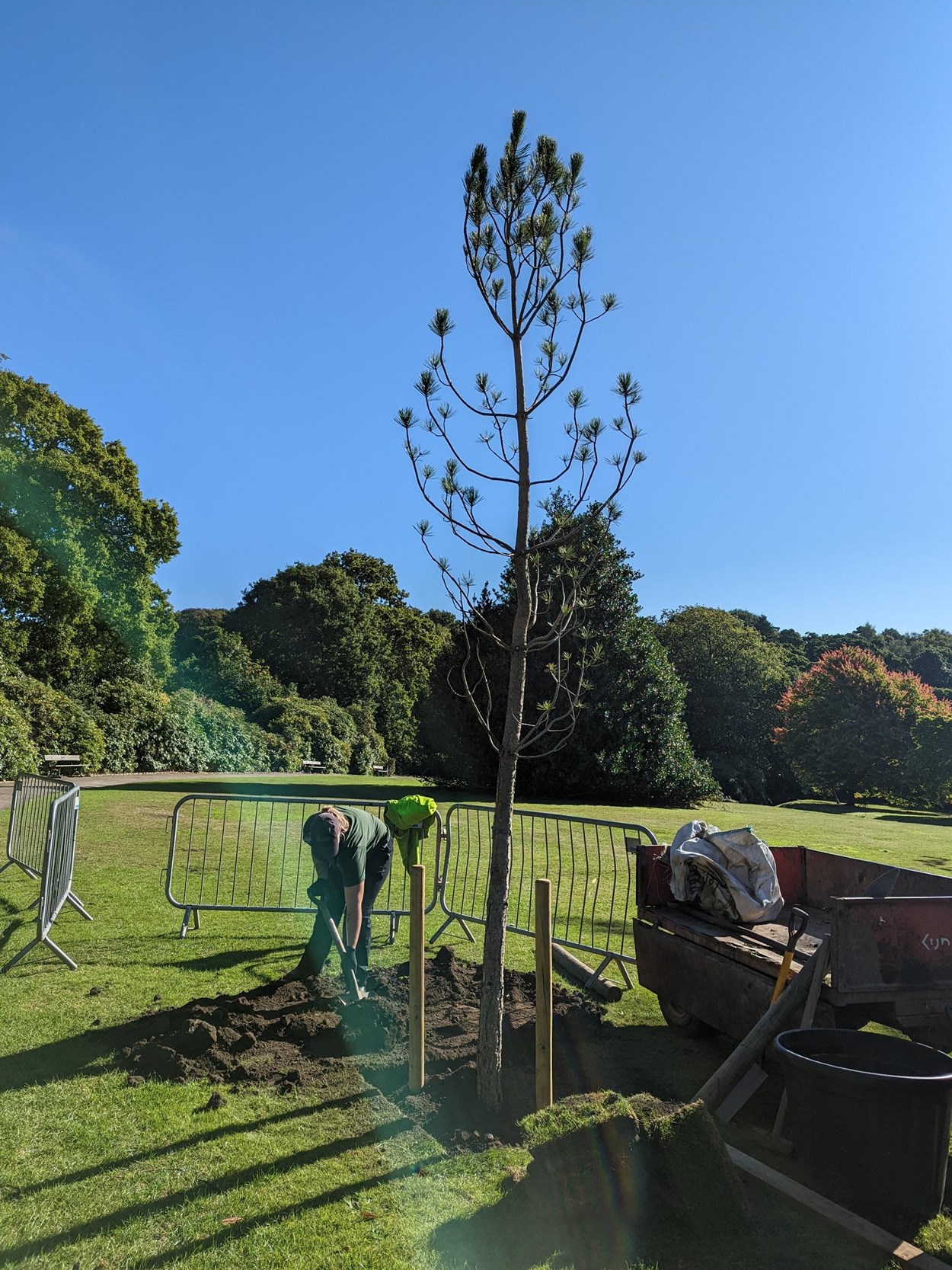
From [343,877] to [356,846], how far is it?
23 cm

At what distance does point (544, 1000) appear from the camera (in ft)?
13.1

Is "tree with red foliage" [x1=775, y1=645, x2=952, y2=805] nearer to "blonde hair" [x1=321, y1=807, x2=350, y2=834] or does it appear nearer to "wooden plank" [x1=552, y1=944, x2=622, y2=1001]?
"wooden plank" [x1=552, y1=944, x2=622, y2=1001]

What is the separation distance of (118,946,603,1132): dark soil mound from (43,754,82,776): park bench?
20.2 meters

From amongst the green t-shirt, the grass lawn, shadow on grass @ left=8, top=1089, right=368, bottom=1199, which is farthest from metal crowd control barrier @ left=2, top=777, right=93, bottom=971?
shadow on grass @ left=8, top=1089, right=368, bottom=1199

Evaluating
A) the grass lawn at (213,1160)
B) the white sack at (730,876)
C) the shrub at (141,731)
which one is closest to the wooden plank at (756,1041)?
the grass lawn at (213,1160)

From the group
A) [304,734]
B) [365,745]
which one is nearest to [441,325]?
[304,734]

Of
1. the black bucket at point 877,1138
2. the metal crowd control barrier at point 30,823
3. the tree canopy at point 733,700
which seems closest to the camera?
the black bucket at point 877,1138

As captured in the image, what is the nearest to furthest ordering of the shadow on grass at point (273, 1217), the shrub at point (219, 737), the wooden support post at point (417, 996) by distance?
the shadow on grass at point (273, 1217) → the wooden support post at point (417, 996) → the shrub at point (219, 737)

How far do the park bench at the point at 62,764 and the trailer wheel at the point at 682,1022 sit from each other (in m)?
21.5

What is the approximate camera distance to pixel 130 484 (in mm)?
30688

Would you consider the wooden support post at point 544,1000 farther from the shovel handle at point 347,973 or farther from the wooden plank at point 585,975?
the wooden plank at point 585,975

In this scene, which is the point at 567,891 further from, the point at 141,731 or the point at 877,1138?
the point at 141,731

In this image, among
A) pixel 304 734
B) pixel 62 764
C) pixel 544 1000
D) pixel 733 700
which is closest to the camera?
pixel 544 1000

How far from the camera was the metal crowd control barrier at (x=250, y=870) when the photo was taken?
7637 mm
